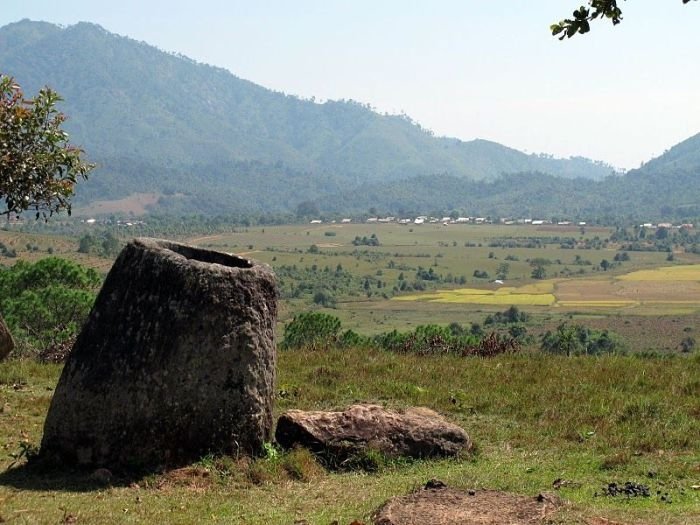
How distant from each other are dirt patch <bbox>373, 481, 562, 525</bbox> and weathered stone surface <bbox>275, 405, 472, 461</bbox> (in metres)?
2.07

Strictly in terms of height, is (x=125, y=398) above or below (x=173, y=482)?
above

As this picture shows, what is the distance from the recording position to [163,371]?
34.9 feet

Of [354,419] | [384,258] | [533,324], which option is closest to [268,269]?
[354,419]

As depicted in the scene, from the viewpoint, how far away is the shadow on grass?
10.0 meters

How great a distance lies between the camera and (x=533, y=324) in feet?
305

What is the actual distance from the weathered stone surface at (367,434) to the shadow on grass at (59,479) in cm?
218

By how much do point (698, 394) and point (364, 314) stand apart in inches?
3810

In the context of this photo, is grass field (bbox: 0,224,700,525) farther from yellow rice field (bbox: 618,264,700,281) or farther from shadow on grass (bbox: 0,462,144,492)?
yellow rice field (bbox: 618,264,700,281)

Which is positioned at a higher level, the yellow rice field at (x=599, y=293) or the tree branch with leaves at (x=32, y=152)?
the tree branch with leaves at (x=32, y=152)

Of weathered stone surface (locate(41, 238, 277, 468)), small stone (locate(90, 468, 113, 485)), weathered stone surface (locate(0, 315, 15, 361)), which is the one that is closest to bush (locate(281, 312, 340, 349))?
weathered stone surface (locate(0, 315, 15, 361))

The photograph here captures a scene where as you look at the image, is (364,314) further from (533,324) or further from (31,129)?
(31,129)

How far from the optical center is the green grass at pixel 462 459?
927 centimetres

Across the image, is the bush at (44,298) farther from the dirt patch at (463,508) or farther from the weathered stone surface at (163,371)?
the dirt patch at (463,508)

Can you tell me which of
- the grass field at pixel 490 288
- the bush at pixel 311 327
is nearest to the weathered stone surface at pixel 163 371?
the bush at pixel 311 327
